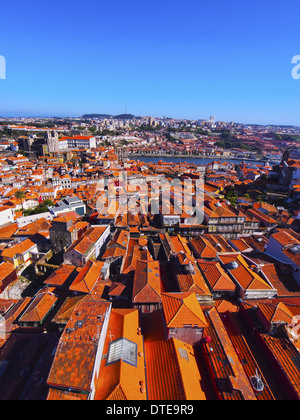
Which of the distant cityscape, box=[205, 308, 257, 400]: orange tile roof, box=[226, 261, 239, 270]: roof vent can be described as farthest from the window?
box=[226, 261, 239, 270]: roof vent

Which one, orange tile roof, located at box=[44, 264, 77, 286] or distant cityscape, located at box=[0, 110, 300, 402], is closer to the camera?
distant cityscape, located at box=[0, 110, 300, 402]

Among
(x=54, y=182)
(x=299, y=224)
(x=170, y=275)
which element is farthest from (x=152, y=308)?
(x=54, y=182)

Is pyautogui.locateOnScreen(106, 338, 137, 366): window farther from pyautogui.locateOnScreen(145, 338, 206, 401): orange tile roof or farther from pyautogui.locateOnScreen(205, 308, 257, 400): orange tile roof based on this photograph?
pyautogui.locateOnScreen(205, 308, 257, 400): orange tile roof

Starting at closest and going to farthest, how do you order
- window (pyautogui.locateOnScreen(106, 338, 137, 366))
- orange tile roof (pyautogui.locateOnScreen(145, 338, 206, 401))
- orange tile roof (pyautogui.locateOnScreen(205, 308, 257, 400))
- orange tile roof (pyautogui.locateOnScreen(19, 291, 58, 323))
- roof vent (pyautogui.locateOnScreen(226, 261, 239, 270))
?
orange tile roof (pyautogui.locateOnScreen(205, 308, 257, 400)) → orange tile roof (pyautogui.locateOnScreen(145, 338, 206, 401)) → window (pyautogui.locateOnScreen(106, 338, 137, 366)) → orange tile roof (pyautogui.locateOnScreen(19, 291, 58, 323)) → roof vent (pyautogui.locateOnScreen(226, 261, 239, 270))

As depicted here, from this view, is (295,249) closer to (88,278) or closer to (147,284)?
(147,284)

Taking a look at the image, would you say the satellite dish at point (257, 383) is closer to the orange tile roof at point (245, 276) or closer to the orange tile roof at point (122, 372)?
the orange tile roof at point (122, 372)

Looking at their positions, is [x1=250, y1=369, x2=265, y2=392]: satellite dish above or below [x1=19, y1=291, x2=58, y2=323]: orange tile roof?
above

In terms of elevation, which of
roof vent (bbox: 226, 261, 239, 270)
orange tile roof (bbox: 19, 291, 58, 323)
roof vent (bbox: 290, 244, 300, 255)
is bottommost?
orange tile roof (bbox: 19, 291, 58, 323)

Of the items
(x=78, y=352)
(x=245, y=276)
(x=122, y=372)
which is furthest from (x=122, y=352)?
(x=245, y=276)

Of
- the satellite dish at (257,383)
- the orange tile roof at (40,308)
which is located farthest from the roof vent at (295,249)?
the orange tile roof at (40,308)
